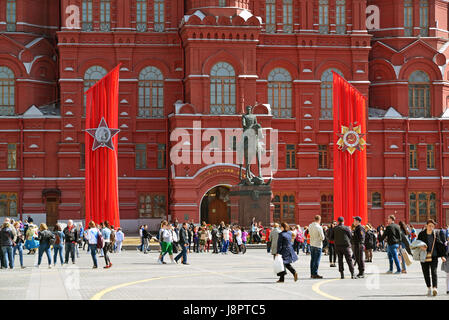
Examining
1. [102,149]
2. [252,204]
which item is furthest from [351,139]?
[102,149]

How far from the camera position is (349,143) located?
188 feet

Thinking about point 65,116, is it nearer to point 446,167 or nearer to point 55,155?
point 55,155

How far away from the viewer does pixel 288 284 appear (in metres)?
25.4

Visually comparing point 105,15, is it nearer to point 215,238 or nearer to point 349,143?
point 349,143

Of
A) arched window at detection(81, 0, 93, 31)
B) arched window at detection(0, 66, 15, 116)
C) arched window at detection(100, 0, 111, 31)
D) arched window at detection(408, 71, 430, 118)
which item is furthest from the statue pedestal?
arched window at detection(0, 66, 15, 116)

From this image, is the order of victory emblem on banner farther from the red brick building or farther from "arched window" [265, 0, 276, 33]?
"arched window" [265, 0, 276, 33]

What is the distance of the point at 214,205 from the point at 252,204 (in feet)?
45.9

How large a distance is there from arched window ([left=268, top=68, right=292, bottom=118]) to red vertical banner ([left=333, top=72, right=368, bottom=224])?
34.9ft

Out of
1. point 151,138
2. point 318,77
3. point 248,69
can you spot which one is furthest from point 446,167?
point 151,138

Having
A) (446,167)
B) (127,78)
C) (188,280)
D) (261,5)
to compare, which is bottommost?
(188,280)

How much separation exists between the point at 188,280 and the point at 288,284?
134 inches
